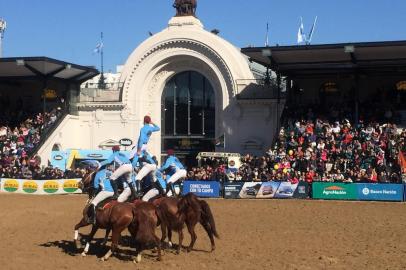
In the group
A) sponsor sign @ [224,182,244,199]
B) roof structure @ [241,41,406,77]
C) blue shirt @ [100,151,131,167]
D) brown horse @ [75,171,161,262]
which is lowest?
sponsor sign @ [224,182,244,199]

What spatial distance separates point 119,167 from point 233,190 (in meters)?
17.3

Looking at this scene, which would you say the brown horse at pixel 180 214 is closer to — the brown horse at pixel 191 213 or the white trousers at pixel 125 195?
the brown horse at pixel 191 213

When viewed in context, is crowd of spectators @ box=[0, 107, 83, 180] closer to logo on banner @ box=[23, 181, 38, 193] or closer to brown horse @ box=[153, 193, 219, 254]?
logo on banner @ box=[23, 181, 38, 193]

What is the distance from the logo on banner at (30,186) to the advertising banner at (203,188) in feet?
29.9

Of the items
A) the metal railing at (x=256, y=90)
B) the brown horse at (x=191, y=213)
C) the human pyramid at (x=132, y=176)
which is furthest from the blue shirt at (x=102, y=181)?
the metal railing at (x=256, y=90)

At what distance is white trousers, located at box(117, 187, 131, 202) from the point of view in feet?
52.0

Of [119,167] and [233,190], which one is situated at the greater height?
[119,167]

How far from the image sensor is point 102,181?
51.1 ft

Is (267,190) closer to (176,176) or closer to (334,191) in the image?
(334,191)

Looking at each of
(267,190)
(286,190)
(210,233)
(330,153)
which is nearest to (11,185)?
(267,190)

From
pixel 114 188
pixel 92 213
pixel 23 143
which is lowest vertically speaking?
pixel 92 213

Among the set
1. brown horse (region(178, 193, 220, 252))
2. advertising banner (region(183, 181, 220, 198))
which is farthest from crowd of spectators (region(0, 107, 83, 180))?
brown horse (region(178, 193, 220, 252))

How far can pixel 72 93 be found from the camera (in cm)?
4606

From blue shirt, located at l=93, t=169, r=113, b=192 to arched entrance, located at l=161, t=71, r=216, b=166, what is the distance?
28176 millimetres
